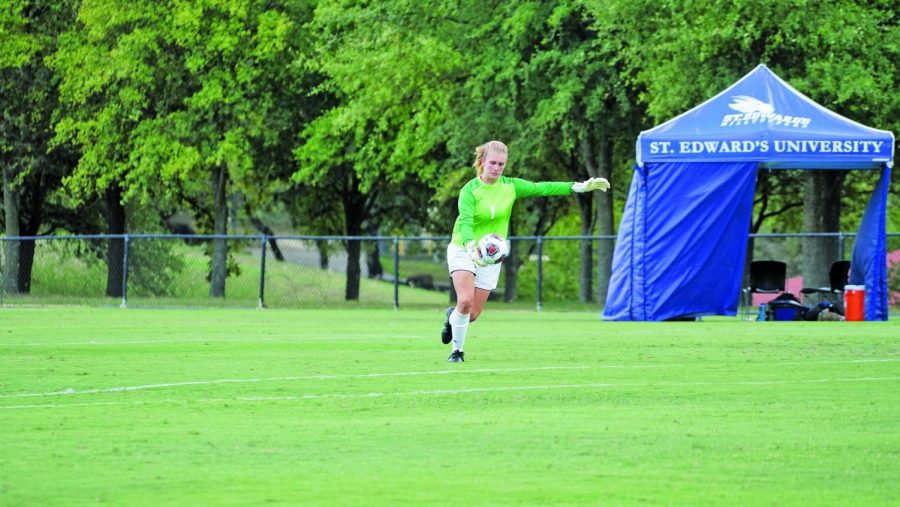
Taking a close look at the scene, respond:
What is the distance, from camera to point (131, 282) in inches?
1825

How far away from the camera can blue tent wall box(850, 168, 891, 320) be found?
90.4 feet

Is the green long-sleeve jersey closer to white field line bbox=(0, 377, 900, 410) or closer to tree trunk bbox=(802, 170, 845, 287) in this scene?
white field line bbox=(0, 377, 900, 410)

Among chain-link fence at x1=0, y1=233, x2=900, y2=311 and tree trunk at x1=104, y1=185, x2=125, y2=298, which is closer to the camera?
chain-link fence at x1=0, y1=233, x2=900, y2=311

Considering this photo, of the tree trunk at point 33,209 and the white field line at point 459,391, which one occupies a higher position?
the tree trunk at point 33,209

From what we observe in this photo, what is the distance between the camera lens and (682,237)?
27844mm

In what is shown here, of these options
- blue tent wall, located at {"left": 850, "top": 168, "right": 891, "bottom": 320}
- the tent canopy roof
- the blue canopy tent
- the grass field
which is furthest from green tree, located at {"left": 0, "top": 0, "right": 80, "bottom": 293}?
the grass field

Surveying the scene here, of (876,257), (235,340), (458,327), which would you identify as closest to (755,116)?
(876,257)

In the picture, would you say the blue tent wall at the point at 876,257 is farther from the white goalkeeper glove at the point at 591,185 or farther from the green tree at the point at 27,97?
the green tree at the point at 27,97

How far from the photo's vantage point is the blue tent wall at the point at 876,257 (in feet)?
90.4

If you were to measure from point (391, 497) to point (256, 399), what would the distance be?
4802 millimetres

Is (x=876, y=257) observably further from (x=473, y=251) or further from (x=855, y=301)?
(x=473, y=251)

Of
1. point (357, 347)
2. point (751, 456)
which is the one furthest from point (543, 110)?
point (751, 456)

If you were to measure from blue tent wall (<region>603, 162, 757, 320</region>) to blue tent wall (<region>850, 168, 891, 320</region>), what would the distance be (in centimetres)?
199

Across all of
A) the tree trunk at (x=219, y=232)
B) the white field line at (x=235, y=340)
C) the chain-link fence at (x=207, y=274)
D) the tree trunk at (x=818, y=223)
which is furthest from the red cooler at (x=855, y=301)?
the tree trunk at (x=219, y=232)
